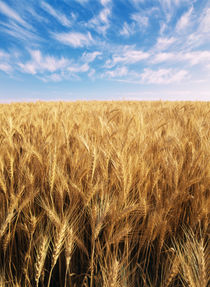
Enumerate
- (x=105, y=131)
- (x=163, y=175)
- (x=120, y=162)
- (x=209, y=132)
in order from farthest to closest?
(x=209, y=132), (x=105, y=131), (x=163, y=175), (x=120, y=162)

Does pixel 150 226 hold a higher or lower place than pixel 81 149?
lower

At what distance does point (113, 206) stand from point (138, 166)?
27cm

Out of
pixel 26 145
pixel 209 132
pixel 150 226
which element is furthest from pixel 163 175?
pixel 209 132

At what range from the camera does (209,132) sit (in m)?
1.42

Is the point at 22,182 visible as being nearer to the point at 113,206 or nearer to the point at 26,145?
the point at 26,145

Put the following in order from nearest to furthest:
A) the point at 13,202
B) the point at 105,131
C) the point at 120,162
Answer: the point at 13,202 → the point at 120,162 → the point at 105,131

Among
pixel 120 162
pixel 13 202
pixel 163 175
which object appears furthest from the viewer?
pixel 163 175

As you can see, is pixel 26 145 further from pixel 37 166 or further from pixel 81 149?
pixel 81 149

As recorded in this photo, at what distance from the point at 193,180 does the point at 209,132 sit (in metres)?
0.84

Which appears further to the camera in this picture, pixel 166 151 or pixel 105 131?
pixel 105 131

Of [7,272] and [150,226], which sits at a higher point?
[150,226]

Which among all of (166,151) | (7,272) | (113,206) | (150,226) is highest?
(166,151)

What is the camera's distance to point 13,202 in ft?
1.99

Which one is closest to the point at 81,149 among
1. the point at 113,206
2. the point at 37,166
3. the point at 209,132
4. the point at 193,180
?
the point at 37,166
